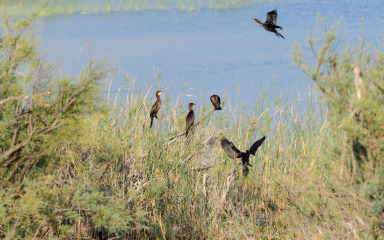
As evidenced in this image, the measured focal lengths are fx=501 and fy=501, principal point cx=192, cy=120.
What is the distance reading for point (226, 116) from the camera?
20.1 ft

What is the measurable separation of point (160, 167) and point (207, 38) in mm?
15361

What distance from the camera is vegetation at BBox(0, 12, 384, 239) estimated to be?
105 inches

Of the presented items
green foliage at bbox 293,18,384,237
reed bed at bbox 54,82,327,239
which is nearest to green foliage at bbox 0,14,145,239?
reed bed at bbox 54,82,327,239

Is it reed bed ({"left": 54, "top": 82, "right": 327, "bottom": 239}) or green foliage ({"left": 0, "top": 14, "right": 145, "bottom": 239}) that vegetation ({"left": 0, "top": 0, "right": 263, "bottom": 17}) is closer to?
reed bed ({"left": 54, "top": 82, "right": 327, "bottom": 239})

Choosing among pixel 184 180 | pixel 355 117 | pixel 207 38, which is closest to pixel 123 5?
pixel 207 38

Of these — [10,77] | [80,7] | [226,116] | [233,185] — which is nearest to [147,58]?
[226,116]

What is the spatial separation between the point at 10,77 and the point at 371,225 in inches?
91.9

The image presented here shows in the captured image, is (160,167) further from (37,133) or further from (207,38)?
(207,38)

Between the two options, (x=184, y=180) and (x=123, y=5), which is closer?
(x=184, y=180)

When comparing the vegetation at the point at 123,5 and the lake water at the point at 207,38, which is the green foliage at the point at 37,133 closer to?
the lake water at the point at 207,38

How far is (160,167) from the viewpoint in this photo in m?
4.56

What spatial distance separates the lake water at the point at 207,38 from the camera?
13.4 metres

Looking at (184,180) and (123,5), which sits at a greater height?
(123,5)

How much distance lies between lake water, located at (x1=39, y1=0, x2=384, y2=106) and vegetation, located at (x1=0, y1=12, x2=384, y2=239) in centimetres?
353
